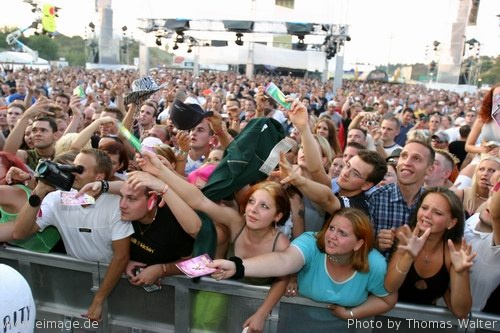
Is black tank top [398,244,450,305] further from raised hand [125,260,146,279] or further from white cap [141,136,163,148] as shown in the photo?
white cap [141,136,163,148]

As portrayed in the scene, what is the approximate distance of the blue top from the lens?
2.25m

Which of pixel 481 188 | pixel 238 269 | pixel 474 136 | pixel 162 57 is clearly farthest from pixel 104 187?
pixel 162 57

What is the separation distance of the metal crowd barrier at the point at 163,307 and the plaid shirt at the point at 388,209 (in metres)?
0.81

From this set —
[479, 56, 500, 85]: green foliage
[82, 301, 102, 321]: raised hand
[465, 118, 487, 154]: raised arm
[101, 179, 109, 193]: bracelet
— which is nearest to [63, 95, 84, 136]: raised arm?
[101, 179, 109, 193]: bracelet

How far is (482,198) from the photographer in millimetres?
3340

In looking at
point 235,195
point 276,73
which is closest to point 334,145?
point 235,195

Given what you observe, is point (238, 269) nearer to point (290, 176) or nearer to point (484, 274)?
point (290, 176)

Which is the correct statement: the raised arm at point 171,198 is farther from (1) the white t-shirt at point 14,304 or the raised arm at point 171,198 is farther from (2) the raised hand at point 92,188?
(1) the white t-shirt at point 14,304

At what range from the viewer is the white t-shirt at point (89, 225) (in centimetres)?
250

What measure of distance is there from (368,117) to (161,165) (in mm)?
4027

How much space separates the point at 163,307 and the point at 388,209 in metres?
1.62

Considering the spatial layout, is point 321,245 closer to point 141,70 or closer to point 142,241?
point 142,241

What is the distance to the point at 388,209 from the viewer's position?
2973 millimetres

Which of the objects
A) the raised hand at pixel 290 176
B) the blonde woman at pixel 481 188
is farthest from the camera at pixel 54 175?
the blonde woman at pixel 481 188
